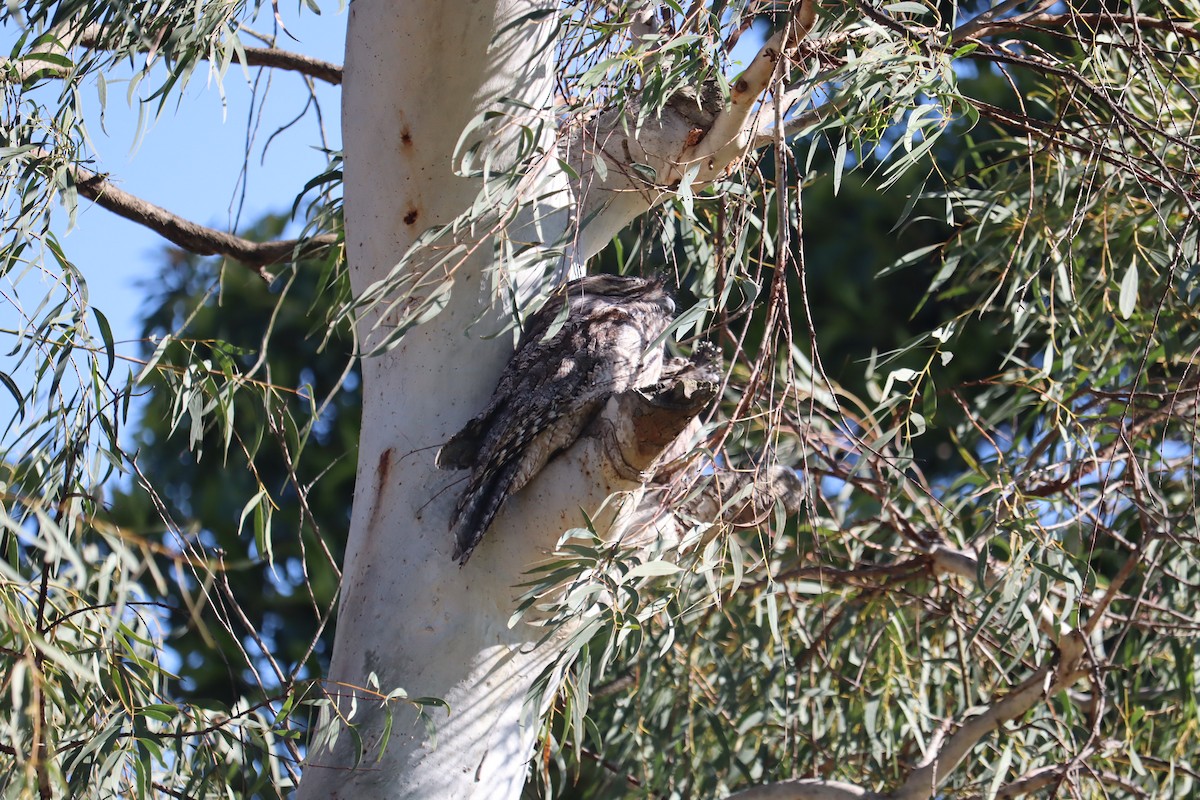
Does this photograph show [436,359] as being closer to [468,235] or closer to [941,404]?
[468,235]

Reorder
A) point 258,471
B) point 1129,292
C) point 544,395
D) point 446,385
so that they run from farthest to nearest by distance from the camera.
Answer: point 258,471, point 1129,292, point 446,385, point 544,395

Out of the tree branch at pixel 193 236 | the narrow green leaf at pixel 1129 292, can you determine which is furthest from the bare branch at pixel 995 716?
the tree branch at pixel 193 236

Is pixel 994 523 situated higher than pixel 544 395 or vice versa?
pixel 544 395

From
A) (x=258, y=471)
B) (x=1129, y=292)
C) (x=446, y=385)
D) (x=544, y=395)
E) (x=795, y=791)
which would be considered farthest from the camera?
(x=258, y=471)

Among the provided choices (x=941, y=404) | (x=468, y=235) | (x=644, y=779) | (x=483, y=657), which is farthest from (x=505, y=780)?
(x=941, y=404)

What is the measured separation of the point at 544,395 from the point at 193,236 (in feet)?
2.90

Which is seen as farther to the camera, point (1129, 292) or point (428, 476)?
point (1129, 292)

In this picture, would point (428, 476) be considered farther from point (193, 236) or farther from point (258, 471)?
point (258, 471)

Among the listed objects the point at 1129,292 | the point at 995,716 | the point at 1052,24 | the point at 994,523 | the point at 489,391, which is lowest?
the point at 995,716

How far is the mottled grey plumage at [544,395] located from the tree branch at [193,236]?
622 millimetres

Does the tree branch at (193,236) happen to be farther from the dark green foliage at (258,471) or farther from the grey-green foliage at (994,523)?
the dark green foliage at (258,471)

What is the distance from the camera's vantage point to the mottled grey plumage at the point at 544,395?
1358 mm

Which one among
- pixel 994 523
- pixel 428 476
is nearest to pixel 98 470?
pixel 428 476

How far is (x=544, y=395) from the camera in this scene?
1372mm
